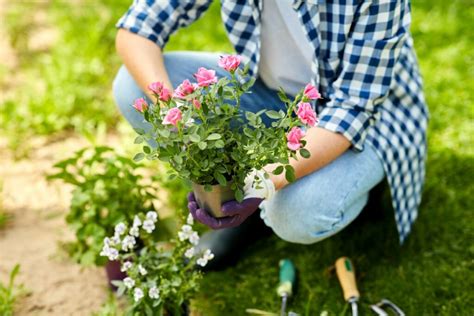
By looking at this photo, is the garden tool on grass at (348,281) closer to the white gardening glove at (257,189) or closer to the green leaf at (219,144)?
the white gardening glove at (257,189)

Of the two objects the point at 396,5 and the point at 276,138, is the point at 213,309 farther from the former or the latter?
A: the point at 396,5

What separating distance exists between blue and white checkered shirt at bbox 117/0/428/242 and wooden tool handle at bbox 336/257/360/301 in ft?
0.54

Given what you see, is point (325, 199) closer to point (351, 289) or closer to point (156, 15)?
point (351, 289)

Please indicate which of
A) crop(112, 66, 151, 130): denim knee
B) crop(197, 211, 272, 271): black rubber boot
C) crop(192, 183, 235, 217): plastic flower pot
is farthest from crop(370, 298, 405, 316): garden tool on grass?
crop(112, 66, 151, 130): denim knee

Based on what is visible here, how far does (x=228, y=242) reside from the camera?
2.11 metres

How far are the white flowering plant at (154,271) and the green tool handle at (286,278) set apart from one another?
0.87 feet

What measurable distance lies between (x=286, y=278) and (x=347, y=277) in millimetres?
167

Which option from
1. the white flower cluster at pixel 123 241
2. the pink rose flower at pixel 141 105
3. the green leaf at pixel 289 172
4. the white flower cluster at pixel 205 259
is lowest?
the white flower cluster at pixel 205 259

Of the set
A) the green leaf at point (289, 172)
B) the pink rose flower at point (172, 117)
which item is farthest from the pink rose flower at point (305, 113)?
the pink rose flower at point (172, 117)

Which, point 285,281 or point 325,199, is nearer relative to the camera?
point 325,199

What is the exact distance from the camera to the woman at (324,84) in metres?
1.70

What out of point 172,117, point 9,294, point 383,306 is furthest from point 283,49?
point 9,294

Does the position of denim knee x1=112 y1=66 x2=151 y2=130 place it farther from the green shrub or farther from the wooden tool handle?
the wooden tool handle

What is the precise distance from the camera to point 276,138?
1472 millimetres
